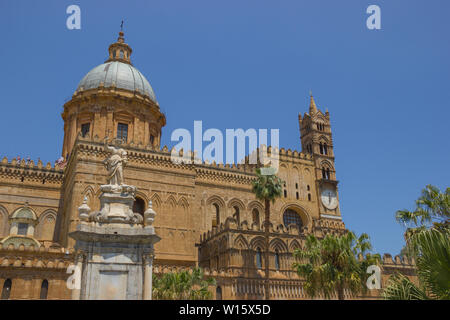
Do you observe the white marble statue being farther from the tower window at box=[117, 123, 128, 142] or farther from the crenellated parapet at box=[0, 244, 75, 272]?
the tower window at box=[117, 123, 128, 142]

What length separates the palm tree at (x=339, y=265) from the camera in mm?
21766

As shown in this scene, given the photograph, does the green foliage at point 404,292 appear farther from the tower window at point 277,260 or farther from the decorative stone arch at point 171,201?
the decorative stone arch at point 171,201

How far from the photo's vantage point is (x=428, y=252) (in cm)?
962

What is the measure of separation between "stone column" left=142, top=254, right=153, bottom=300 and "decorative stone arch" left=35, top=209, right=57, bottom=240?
91.5 feet

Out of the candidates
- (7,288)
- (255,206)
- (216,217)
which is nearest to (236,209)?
(255,206)

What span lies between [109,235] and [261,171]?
808 inches

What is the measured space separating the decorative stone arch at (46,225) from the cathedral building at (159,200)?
8 cm

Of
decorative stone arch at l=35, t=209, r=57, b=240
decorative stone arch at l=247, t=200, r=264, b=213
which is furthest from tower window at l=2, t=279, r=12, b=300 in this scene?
decorative stone arch at l=247, t=200, r=264, b=213

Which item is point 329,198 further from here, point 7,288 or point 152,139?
point 7,288

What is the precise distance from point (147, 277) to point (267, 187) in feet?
64.4

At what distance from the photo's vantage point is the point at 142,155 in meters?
37.4
